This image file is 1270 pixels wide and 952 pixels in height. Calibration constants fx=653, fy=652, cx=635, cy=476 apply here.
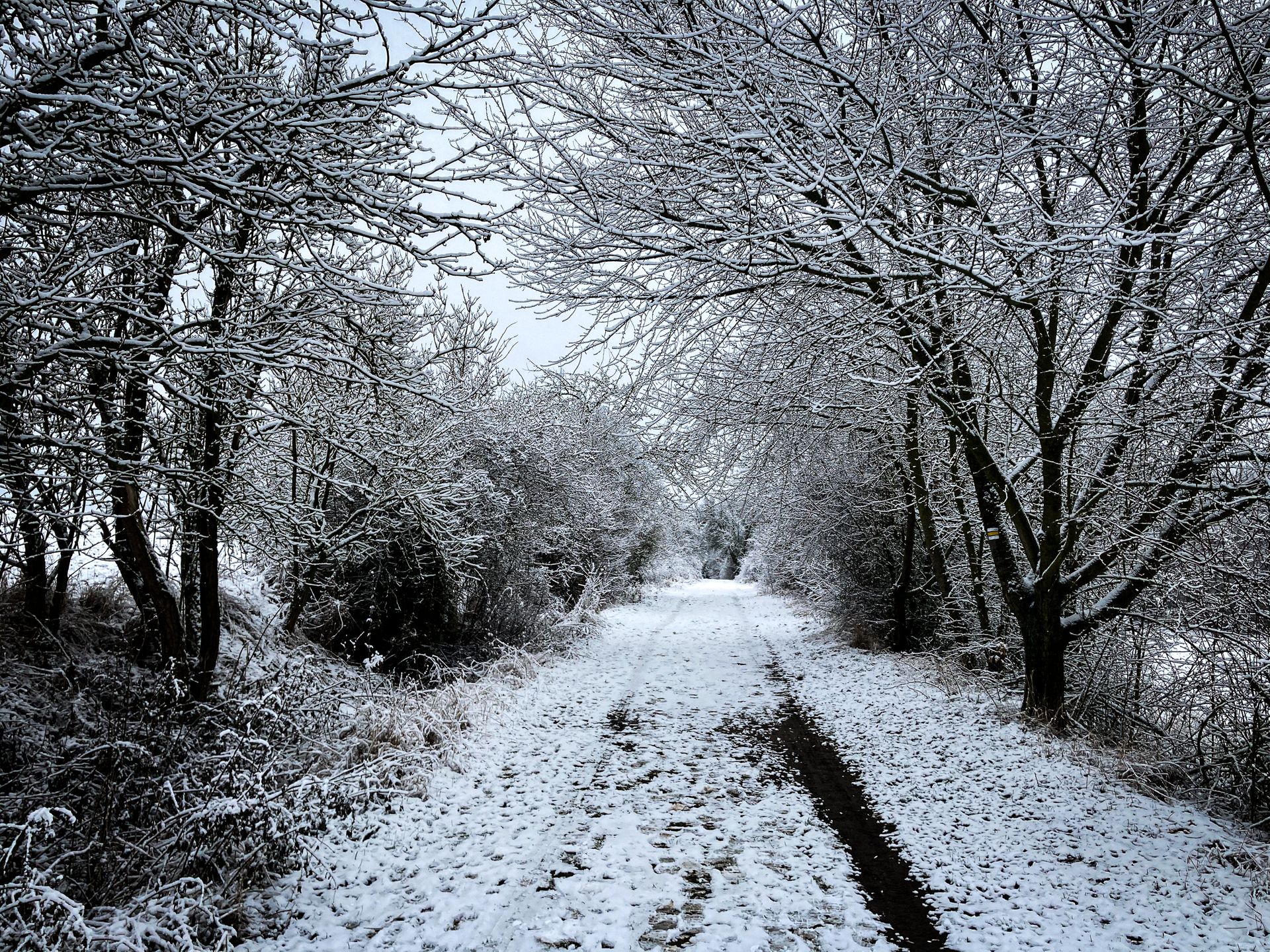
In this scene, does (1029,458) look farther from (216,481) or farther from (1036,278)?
(216,481)

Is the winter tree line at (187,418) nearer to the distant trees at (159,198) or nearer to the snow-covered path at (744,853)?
the distant trees at (159,198)

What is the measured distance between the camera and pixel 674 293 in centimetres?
501

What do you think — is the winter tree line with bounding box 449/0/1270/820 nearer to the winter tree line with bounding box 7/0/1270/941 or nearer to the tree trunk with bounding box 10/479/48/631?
the winter tree line with bounding box 7/0/1270/941

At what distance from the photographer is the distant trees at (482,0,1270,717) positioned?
13.3 ft

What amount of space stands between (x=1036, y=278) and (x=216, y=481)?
4852 millimetres

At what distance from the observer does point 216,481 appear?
374cm

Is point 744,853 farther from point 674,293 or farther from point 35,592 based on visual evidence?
point 35,592

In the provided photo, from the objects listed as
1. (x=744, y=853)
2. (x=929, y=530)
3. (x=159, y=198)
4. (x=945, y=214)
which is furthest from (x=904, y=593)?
(x=159, y=198)

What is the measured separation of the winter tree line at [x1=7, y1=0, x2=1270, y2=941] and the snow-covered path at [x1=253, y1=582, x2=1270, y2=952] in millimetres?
797

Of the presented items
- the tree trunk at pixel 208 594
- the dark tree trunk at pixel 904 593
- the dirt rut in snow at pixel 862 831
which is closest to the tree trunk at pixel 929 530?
the dark tree trunk at pixel 904 593

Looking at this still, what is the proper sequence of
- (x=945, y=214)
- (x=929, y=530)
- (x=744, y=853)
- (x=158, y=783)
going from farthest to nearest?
1. (x=929, y=530)
2. (x=945, y=214)
3. (x=744, y=853)
4. (x=158, y=783)

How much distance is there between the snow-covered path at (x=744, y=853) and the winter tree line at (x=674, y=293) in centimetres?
80

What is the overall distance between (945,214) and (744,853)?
17.0 ft

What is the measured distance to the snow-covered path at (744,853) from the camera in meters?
3.47
